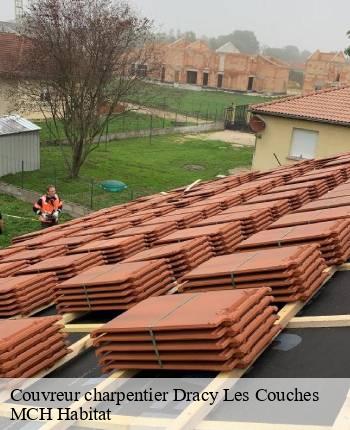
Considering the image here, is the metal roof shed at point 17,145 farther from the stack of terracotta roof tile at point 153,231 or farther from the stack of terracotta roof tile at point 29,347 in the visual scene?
the stack of terracotta roof tile at point 29,347

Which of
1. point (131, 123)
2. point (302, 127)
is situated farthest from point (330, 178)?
point (131, 123)

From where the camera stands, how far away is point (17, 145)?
25875 millimetres

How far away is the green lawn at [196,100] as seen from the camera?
55341 millimetres

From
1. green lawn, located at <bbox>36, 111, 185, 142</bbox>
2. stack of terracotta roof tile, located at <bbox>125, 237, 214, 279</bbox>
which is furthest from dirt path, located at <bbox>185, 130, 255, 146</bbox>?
stack of terracotta roof tile, located at <bbox>125, 237, 214, 279</bbox>

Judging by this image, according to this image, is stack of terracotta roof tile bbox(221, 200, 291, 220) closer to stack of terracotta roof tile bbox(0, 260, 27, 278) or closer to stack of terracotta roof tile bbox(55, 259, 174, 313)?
stack of terracotta roof tile bbox(55, 259, 174, 313)

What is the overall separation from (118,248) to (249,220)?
2111 millimetres

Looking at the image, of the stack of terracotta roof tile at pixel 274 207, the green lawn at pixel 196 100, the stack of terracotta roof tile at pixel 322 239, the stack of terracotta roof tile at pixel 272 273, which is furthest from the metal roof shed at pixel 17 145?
the stack of terracotta roof tile at pixel 272 273

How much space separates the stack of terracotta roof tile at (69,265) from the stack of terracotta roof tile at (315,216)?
267cm

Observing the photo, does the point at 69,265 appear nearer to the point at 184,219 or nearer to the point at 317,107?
the point at 184,219

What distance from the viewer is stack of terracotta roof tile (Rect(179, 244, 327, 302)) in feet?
16.4

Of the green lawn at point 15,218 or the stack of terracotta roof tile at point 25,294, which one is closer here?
the stack of terracotta roof tile at point 25,294

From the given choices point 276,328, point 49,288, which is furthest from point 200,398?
point 49,288

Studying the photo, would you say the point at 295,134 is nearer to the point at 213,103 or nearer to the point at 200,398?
the point at 200,398

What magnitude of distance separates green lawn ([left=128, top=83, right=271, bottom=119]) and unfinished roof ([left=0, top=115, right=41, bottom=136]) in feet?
33.3
